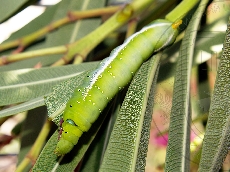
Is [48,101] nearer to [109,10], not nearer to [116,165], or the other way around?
[116,165]

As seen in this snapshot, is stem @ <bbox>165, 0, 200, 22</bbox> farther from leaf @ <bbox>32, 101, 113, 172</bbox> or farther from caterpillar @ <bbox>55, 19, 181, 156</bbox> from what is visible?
leaf @ <bbox>32, 101, 113, 172</bbox>

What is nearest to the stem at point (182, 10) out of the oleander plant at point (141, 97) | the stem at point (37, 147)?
the oleander plant at point (141, 97)

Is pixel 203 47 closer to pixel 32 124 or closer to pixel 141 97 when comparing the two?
pixel 141 97

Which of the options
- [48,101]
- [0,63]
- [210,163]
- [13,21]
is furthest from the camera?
[13,21]

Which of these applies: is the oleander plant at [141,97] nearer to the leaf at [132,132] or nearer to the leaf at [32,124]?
the leaf at [132,132]

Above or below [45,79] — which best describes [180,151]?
below

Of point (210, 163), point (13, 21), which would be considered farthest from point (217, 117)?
point (13, 21)
